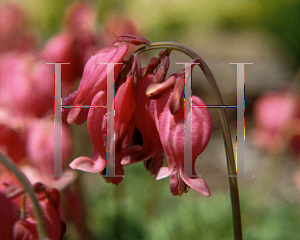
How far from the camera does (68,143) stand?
1.03m

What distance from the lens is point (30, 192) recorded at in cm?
56

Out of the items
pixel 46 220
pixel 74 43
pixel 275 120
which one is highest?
pixel 74 43

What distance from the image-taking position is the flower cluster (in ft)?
1.97

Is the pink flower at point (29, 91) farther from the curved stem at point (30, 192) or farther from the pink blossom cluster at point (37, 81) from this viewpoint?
the curved stem at point (30, 192)

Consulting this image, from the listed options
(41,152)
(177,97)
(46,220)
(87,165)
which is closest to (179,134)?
(177,97)

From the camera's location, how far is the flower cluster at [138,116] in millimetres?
601

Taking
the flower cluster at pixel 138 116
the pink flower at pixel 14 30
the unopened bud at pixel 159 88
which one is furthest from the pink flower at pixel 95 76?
the pink flower at pixel 14 30

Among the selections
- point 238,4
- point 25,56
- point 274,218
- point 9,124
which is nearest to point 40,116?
point 9,124

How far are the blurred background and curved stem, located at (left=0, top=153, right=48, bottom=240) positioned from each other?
0.45 meters

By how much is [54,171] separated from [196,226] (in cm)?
50

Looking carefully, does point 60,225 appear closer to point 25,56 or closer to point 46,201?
point 46,201

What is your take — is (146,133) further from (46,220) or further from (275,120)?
(275,120)

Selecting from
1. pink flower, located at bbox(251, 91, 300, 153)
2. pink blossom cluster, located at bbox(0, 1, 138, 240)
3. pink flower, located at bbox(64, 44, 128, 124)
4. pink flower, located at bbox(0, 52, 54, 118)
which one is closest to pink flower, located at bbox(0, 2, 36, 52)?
pink blossom cluster, located at bbox(0, 1, 138, 240)

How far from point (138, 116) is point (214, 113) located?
16.0 inches
